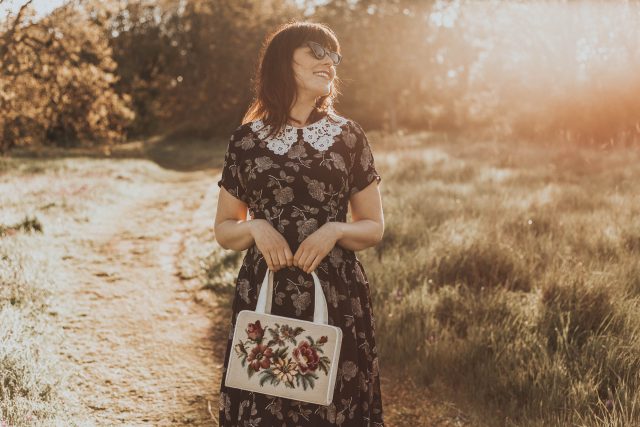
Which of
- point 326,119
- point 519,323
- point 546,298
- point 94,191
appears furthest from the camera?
point 94,191

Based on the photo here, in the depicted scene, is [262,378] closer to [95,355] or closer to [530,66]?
[95,355]

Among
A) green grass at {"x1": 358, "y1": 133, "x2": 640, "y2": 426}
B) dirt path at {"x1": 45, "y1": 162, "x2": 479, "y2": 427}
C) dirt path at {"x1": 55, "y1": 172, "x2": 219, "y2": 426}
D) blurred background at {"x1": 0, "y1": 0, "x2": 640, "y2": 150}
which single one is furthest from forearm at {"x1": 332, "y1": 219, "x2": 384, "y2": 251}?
blurred background at {"x1": 0, "y1": 0, "x2": 640, "y2": 150}

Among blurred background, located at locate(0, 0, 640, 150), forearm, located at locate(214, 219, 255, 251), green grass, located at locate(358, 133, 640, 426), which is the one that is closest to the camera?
forearm, located at locate(214, 219, 255, 251)

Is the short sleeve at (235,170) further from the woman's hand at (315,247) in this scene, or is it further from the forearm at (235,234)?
the woman's hand at (315,247)

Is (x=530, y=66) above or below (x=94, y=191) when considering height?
above

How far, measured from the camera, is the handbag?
1.79m

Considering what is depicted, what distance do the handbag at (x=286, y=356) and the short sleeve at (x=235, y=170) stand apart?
54cm

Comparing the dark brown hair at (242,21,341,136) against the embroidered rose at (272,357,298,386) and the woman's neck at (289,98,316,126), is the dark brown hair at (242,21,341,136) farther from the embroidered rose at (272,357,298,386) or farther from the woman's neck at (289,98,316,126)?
the embroidered rose at (272,357,298,386)

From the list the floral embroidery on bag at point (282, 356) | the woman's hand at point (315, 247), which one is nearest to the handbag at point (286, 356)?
the floral embroidery on bag at point (282, 356)

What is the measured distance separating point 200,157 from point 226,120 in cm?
922

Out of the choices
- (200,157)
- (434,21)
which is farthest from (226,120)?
(434,21)

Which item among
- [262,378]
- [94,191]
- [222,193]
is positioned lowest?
[94,191]

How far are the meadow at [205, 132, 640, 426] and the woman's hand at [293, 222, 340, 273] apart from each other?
1716 mm

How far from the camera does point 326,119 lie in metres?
2.15
